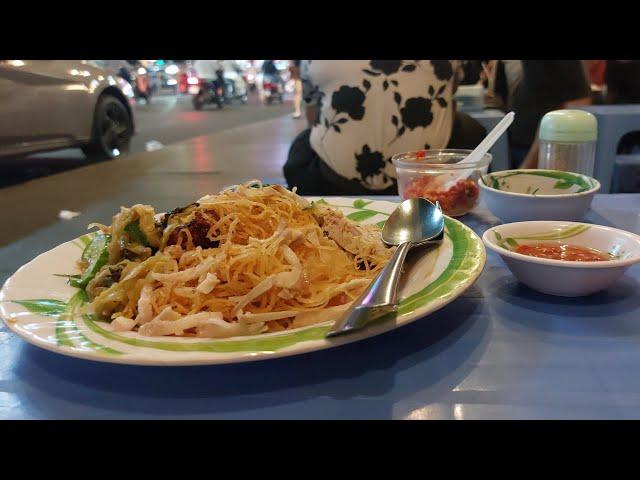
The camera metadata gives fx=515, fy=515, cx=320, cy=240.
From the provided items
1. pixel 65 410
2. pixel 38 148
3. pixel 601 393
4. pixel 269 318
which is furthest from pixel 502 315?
pixel 38 148

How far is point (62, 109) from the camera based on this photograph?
3.78 meters

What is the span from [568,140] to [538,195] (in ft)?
1.14

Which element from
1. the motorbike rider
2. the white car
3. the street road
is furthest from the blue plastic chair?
the motorbike rider

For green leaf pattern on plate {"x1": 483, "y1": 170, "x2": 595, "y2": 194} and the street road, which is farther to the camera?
the street road

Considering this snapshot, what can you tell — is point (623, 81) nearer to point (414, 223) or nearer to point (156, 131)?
point (414, 223)

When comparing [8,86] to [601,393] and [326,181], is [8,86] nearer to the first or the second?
[326,181]

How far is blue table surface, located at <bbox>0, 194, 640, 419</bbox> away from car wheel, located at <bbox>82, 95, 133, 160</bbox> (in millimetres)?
3924

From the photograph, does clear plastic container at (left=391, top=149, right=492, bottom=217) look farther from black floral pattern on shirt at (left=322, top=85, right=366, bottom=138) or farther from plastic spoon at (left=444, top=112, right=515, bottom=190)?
black floral pattern on shirt at (left=322, top=85, right=366, bottom=138)

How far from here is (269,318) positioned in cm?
65

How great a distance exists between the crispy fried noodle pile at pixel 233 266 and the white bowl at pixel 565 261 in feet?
0.68

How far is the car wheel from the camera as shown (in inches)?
168
